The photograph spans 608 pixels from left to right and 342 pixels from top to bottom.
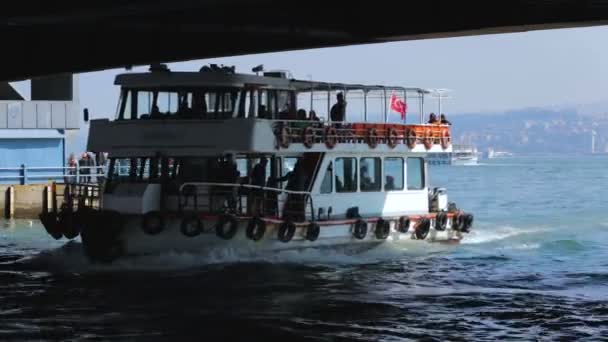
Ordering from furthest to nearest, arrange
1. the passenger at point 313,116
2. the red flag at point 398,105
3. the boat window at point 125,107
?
the red flag at point 398,105
the passenger at point 313,116
the boat window at point 125,107

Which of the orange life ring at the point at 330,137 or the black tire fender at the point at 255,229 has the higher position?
the orange life ring at the point at 330,137

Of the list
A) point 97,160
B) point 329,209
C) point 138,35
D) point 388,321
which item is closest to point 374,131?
point 329,209

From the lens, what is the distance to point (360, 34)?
3459cm

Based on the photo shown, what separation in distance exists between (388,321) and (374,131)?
11.2 metres

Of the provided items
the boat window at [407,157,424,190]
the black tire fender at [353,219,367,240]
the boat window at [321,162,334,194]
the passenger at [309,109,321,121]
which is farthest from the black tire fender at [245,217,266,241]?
the boat window at [407,157,424,190]

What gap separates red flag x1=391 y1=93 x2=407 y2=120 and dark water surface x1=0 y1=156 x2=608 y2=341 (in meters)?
4.10

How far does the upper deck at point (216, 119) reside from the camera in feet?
97.3

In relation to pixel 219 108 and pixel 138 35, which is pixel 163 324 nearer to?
pixel 219 108

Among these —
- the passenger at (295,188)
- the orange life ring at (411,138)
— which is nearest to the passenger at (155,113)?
the passenger at (295,188)

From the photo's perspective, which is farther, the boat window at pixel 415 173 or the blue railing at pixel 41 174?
the blue railing at pixel 41 174

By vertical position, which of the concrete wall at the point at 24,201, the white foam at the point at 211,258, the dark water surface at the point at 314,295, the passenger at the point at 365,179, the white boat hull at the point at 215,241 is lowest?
the dark water surface at the point at 314,295

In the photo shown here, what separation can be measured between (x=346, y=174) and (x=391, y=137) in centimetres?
206

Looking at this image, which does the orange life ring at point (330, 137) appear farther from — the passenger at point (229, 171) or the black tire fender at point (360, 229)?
the passenger at point (229, 171)

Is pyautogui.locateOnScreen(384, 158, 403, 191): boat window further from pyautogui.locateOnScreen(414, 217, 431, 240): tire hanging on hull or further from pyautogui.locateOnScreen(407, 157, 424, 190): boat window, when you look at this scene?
pyautogui.locateOnScreen(414, 217, 431, 240): tire hanging on hull
